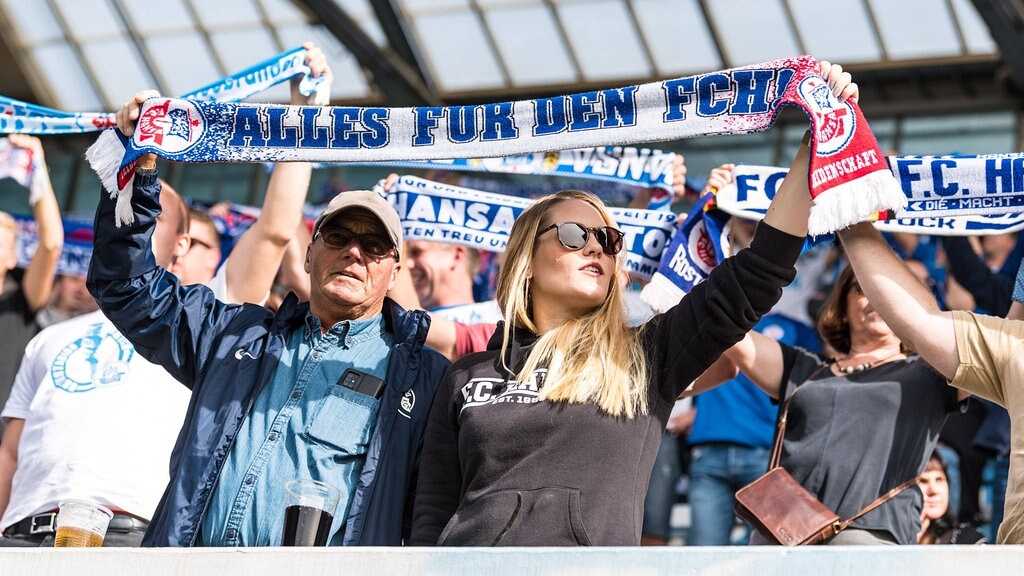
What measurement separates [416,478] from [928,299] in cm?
121

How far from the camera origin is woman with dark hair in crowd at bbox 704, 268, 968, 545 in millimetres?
3812

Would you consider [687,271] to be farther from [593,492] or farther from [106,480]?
[106,480]

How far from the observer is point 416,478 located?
3.08m

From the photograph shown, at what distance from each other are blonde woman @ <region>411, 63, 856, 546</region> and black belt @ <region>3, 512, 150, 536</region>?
1.14 m

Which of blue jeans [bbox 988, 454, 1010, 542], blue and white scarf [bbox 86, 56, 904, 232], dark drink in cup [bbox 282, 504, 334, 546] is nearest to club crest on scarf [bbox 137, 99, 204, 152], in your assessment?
blue and white scarf [bbox 86, 56, 904, 232]

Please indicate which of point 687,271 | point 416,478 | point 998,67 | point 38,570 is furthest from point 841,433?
point 998,67

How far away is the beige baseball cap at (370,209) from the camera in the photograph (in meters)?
3.31

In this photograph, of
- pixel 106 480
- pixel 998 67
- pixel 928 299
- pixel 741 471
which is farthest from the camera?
pixel 998 67

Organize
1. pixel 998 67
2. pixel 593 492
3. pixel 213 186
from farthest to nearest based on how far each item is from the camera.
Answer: pixel 213 186
pixel 998 67
pixel 593 492

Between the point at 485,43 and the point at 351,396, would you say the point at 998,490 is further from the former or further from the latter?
the point at 485,43

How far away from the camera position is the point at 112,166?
3.34 m

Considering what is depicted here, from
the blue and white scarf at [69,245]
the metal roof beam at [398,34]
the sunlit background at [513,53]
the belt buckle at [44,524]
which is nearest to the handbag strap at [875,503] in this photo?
the belt buckle at [44,524]

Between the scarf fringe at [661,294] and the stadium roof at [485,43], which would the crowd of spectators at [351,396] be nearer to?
the scarf fringe at [661,294]

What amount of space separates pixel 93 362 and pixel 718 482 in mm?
2589
